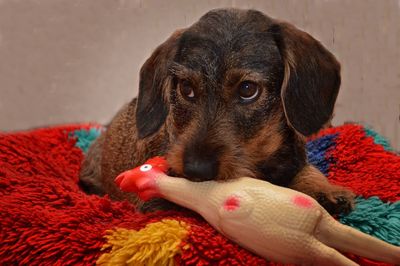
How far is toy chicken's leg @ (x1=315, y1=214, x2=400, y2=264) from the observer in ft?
4.47

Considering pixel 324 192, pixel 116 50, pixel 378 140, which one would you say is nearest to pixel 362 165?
pixel 378 140

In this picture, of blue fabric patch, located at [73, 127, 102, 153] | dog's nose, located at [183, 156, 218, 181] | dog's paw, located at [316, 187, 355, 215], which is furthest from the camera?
blue fabric patch, located at [73, 127, 102, 153]

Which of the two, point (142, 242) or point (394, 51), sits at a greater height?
point (394, 51)

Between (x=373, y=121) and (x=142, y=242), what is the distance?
6.70ft

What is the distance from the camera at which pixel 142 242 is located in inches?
55.4

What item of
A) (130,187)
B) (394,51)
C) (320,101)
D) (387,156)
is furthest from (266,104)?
(394,51)

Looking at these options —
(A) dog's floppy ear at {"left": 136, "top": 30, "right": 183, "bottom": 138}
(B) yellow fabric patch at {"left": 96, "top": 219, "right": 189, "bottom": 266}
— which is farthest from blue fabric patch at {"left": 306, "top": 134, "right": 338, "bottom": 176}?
(B) yellow fabric patch at {"left": 96, "top": 219, "right": 189, "bottom": 266}

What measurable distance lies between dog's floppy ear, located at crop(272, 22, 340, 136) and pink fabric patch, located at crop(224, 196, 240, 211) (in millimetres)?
402

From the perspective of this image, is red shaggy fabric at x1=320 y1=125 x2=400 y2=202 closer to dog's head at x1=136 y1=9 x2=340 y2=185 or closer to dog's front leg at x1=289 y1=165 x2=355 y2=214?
dog's front leg at x1=289 y1=165 x2=355 y2=214

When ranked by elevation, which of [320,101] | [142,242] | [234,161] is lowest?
[142,242]

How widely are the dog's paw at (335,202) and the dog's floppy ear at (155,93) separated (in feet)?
2.05

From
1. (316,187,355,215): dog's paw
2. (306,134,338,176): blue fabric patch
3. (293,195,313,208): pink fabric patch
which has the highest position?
(293,195,313,208): pink fabric patch

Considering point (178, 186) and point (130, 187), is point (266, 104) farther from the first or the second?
point (130, 187)

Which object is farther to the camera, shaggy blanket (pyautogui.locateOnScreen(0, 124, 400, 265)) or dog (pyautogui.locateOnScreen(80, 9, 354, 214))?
dog (pyautogui.locateOnScreen(80, 9, 354, 214))
